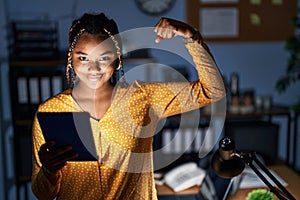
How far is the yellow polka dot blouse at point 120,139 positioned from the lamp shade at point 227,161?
0.12 meters

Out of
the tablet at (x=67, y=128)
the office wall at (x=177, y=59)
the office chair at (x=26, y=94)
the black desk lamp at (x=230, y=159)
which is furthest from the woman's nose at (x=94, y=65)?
the office wall at (x=177, y=59)

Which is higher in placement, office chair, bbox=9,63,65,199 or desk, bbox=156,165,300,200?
office chair, bbox=9,63,65,199

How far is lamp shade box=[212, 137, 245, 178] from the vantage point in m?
0.97

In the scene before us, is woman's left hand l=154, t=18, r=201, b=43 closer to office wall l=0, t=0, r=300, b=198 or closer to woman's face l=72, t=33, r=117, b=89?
woman's face l=72, t=33, r=117, b=89

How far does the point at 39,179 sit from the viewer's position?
0.94 meters

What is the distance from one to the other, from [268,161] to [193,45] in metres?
1.91

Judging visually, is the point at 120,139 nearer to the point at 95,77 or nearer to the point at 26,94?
the point at 95,77

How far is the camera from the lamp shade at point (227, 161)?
38.1 inches

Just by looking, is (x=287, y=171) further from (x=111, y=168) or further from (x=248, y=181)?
(x=111, y=168)

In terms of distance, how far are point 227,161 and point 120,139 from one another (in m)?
0.29

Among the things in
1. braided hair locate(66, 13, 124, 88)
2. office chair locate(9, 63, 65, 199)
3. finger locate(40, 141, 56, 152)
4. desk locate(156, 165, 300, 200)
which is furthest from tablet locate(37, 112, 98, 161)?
office chair locate(9, 63, 65, 199)

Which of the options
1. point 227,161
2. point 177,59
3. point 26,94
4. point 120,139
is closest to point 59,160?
point 120,139

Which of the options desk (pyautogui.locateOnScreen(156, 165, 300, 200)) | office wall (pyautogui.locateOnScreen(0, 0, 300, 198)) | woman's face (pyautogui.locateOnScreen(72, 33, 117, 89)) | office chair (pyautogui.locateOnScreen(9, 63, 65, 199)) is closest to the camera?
woman's face (pyautogui.locateOnScreen(72, 33, 117, 89))

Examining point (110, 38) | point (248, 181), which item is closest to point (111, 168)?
point (110, 38)
